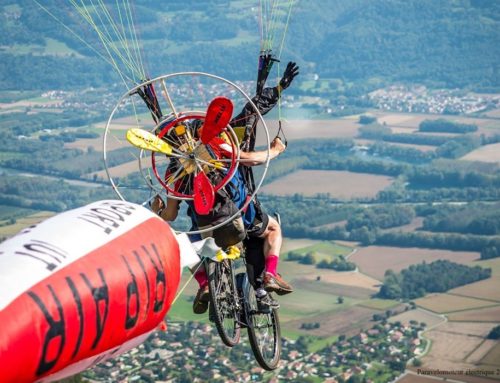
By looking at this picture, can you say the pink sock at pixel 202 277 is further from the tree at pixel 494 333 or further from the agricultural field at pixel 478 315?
the agricultural field at pixel 478 315

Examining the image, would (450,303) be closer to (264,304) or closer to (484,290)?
(484,290)

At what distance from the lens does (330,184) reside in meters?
139

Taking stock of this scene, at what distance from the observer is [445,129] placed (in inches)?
7101

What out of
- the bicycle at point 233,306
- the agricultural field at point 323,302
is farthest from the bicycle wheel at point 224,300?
the agricultural field at point 323,302

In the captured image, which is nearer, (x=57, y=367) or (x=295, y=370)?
(x=57, y=367)

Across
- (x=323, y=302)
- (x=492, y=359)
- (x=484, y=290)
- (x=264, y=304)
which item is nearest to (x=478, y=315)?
(x=484, y=290)

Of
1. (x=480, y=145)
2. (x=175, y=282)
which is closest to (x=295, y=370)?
(x=175, y=282)

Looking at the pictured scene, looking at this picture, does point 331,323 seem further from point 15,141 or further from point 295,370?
point 15,141

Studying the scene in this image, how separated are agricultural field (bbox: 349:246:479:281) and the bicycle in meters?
78.3

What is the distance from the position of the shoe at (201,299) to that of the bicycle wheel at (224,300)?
20 cm

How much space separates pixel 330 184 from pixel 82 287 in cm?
12506

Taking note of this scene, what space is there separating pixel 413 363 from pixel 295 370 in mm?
8610

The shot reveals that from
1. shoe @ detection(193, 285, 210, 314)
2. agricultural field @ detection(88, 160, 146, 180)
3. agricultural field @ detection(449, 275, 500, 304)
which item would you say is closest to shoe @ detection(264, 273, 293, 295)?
shoe @ detection(193, 285, 210, 314)

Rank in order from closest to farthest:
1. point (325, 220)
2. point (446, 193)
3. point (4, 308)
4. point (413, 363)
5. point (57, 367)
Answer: point (4, 308) → point (57, 367) → point (413, 363) → point (325, 220) → point (446, 193)
